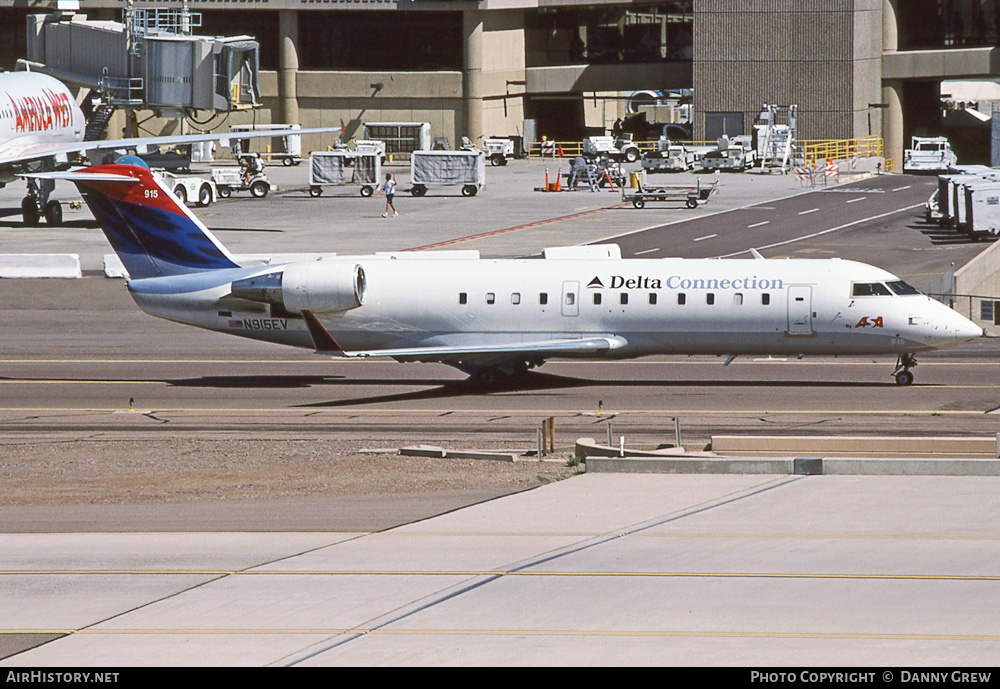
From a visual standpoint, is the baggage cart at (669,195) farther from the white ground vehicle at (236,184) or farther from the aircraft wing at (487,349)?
the aircraft wing at (487,349)

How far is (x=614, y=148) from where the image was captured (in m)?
111

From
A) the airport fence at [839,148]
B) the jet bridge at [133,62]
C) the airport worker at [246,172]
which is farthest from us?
the airport fence at [839,148]

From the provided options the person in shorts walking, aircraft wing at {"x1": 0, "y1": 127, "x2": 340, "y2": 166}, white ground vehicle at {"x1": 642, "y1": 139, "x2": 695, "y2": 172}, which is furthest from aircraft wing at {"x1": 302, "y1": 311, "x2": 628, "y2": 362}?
white ground vehicle at {"x1": 642, "y1": 139, "x2": 695, "y2": 172}

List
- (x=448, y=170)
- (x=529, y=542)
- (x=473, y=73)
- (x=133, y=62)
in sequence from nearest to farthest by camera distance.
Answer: (x=529, y=542), (x=133, y=62), (x=448, y=170), (x=473, y=73)

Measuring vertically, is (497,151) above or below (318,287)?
above

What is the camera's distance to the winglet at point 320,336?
35.2 metres

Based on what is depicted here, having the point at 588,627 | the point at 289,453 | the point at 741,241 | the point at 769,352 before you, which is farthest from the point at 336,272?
the point at 741,241

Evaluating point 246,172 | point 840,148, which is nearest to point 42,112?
point 246,172

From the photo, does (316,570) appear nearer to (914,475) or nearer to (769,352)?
(914,475)

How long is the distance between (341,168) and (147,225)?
174 feet

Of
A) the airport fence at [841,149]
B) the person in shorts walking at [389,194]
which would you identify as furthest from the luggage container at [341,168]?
the airport fence at [841,149]

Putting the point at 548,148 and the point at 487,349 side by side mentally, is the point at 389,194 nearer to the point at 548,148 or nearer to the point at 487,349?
the point at 487,349

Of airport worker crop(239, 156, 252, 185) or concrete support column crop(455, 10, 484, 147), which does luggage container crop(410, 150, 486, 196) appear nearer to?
airport worker crop(239, 156, 252, 185)
